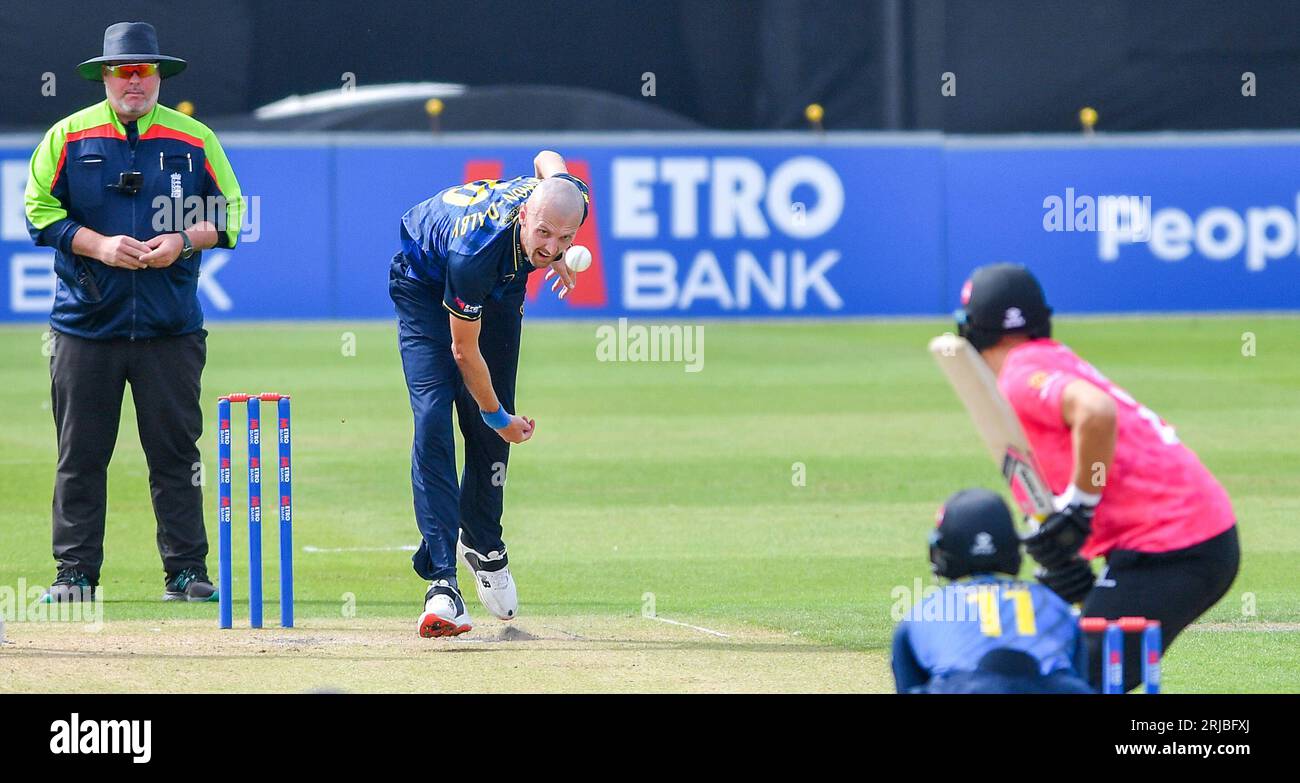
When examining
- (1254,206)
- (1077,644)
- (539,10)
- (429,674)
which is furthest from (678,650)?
(539,10)

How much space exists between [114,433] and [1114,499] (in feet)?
16.3

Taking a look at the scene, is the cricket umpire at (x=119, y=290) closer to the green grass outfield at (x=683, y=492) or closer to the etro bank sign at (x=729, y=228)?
the green grass outfield at (x=683, y=492)

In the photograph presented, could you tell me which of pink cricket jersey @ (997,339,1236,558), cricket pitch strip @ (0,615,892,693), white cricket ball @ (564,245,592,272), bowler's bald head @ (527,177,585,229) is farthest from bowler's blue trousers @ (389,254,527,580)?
pink cricket jersey @ (997,339,1236,558)

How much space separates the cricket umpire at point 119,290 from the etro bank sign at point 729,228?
13.8 m

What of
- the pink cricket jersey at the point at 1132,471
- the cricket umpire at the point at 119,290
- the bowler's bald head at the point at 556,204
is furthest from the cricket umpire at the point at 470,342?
the pink cricket jersey at the point at 1132,471

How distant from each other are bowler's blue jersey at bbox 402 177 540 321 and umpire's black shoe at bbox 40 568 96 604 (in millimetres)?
2211

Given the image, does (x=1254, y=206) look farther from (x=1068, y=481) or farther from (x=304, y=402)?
(x=1068, y=481)

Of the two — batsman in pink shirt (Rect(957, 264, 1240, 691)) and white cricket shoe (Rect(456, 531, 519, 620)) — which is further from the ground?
batsman in pink shirt (Rect(957, 264, 1240, 691))

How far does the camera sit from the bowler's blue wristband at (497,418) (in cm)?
761

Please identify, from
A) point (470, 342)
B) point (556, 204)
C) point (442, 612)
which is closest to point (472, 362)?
point (470, 342)

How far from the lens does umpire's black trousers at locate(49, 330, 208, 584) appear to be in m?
8.59

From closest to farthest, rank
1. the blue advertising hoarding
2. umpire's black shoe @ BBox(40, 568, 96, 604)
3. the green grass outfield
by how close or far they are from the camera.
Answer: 1. the green grass outfield
2. umpire's black shoe @ BBox(40, 568, 96, 604)
3. the blue advertising hoarding

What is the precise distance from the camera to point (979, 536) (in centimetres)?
480

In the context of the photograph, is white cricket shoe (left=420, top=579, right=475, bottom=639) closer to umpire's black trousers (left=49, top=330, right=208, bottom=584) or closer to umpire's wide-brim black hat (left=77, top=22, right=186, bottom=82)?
umpire's black trousers (left=49, top=330, right=208, bottom=584)
